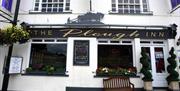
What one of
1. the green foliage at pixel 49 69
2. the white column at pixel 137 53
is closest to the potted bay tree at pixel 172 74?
the white column at pixel 137 53

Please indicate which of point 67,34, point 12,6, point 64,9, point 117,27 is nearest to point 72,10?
point 64,9

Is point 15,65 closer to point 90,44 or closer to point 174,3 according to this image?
point 90,44

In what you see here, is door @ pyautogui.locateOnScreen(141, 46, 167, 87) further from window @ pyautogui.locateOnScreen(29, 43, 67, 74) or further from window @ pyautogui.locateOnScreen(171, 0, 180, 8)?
window @ pyautogui.locateOnScreen(29, 43, 67, 74)

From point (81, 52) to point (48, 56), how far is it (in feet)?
5.55

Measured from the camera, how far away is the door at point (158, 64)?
9891mm

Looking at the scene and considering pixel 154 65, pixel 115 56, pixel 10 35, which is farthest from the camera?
pixel 115 56

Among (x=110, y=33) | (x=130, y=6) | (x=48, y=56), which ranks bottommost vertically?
(x=48, y=56)

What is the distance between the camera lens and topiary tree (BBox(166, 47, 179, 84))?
30.4ft

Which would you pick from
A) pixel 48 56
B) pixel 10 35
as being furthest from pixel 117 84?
pixel 10 35

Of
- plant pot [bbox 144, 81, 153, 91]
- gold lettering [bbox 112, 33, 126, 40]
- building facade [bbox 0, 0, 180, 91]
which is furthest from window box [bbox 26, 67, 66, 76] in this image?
plant pot [bbox 144, 81, 153, 91]

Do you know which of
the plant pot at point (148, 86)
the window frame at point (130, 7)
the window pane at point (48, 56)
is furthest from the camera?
the window frame at point (130, 7)

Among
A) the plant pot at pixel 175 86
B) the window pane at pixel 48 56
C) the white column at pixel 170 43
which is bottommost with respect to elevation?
the plant pot at pixel 175 86

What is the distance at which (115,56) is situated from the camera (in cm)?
1037

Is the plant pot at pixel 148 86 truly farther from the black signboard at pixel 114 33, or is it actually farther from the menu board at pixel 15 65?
the menu board at pixel 15 65
